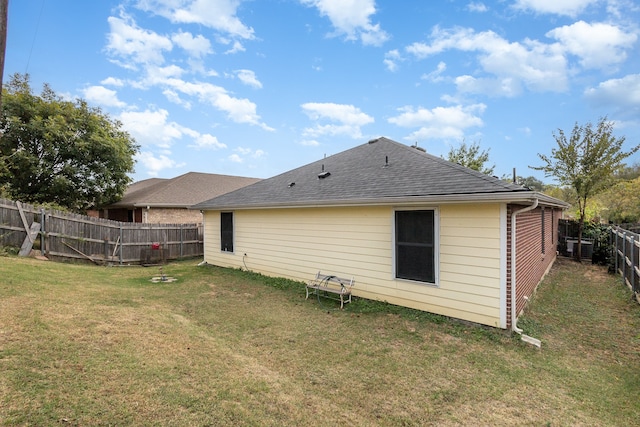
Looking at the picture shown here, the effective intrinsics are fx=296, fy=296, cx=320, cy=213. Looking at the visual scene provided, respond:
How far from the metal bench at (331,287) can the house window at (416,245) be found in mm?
1290

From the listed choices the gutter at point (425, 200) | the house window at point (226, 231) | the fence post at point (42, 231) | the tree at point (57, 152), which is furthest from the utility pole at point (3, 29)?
the tree at point (57, 152)

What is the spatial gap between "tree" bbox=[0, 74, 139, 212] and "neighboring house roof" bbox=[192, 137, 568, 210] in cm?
918

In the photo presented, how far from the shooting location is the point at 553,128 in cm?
1345

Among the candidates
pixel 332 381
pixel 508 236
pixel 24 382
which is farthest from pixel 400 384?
pixel 24 382

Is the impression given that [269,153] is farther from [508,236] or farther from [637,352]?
[637,352]

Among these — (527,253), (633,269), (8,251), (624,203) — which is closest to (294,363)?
(527,253)

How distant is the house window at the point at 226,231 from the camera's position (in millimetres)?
11148

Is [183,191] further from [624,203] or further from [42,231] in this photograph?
[624,203]

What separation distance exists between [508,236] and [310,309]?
4.19m

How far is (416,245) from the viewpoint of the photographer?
6.23m

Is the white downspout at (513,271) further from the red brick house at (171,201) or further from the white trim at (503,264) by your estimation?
the red brick house at (171,201)

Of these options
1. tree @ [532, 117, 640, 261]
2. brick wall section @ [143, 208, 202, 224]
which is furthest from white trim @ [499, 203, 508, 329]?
brick wall section @ [143, 208, 202, 224]

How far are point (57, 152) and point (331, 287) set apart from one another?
16.7 meters

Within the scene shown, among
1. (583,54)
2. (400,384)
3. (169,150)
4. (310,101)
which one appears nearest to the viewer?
(400,384)
